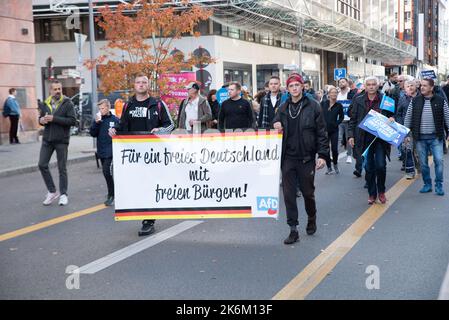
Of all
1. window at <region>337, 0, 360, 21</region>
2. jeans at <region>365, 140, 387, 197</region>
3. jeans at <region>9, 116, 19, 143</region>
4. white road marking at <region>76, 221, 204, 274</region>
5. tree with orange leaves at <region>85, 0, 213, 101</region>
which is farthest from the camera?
window at <region>337, 0, 360, 21</region>

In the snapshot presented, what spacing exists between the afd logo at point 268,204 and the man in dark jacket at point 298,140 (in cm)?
19

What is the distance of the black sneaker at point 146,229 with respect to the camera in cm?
758

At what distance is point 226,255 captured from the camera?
653 cm

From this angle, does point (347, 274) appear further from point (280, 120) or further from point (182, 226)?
point (182, 226)

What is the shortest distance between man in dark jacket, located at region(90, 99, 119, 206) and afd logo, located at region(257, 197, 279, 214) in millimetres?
3315

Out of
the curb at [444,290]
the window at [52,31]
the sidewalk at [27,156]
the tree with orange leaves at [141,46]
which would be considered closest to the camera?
the curb at [444,290]

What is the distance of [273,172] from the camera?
7062mm

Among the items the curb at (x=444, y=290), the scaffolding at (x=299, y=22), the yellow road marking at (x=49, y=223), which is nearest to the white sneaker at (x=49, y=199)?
the yellow road marking at (x=49, y=223)

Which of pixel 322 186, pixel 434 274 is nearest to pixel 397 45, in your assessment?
pixel 322 186

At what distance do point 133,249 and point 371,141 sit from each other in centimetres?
414

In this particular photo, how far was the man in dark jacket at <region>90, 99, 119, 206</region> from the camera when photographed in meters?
9.82

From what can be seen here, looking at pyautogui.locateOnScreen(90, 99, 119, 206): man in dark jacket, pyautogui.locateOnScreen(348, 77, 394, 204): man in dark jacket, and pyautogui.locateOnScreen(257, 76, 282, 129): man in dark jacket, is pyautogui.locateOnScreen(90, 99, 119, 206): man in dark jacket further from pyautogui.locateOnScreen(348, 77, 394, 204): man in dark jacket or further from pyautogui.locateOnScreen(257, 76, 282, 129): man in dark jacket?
pyautogui.locateOnScreen(348, 77, 394, 204): man in dark jacket

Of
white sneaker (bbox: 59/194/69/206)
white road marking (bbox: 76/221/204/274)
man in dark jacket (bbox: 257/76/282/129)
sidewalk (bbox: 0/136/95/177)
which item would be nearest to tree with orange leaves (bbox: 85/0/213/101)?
sidewalk (bbox: 0/136/95/177)

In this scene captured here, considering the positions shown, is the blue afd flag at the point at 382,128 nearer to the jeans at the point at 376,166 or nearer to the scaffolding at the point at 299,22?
the jeans at the point at 376,166
